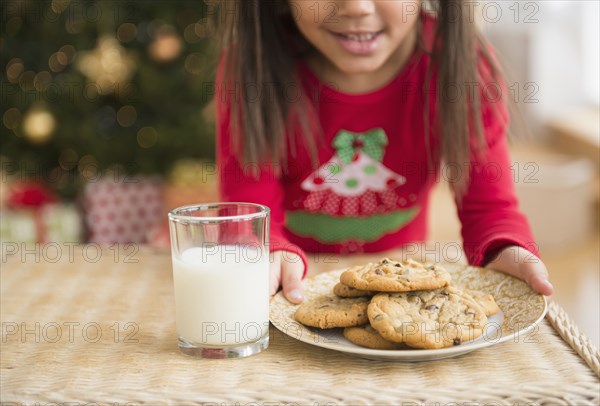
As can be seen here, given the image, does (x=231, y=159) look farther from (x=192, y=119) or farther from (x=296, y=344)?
(x=192, y=119)

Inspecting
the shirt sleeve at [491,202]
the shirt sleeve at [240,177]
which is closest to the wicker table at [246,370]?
the shirt sleeve at [491,202]

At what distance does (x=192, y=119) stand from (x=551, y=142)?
1915 mm

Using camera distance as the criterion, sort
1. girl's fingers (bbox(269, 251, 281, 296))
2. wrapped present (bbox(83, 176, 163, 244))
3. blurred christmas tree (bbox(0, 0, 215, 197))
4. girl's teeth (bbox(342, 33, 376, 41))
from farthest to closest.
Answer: wrapped present (bbox(83, 176, 163, 244))
blurred christmas tree (bbox(0, 0, 215, 197))
girl's teeth (bbox(342, 33, 376, 41))
girl's fingers (bbox(269, 251, 281, 296))

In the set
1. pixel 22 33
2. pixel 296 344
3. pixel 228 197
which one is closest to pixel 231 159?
pixel 228 197

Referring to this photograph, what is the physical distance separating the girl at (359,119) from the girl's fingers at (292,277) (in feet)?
0.31

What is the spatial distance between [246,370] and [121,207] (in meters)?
2.18

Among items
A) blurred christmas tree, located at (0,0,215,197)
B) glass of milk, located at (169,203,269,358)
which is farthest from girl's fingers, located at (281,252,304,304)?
blurred christmas tree, located at (0,0,215,197)

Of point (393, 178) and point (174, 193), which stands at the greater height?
point (393, 178)

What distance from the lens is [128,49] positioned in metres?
2.58

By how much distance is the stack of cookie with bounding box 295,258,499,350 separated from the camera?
2.20 feet

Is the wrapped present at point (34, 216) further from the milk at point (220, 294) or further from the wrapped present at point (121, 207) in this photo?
the milk at point (220, 294)

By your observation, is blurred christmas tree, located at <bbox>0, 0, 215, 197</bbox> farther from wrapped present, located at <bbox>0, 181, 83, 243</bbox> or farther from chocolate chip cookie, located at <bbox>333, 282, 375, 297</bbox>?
chocolate chip cookie, located at <bbox>333, 282, 375, 297</bbox>

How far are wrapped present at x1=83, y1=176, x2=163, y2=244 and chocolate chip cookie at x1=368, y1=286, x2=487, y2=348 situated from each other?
7.09 feet

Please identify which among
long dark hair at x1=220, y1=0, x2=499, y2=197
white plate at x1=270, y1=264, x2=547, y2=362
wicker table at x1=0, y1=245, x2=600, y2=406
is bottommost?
wicker table at x1=0, y1=245, x2=600, y2=406
